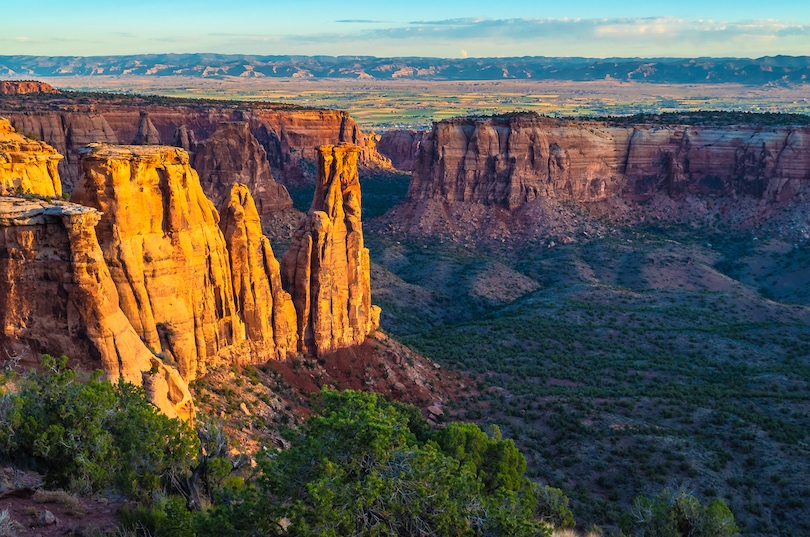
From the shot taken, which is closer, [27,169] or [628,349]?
[27,169]

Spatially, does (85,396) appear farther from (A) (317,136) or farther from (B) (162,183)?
(A) (317,136)

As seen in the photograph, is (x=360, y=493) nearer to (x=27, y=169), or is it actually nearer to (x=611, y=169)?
(x=27, y=169)

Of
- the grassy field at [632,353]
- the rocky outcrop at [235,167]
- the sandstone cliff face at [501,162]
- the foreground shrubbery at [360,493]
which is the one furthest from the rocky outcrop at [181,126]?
the foreground shrubbery at [360,493]

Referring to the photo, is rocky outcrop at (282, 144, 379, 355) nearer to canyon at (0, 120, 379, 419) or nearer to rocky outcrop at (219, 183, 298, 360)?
canyon at (0, 120, 379, 419)

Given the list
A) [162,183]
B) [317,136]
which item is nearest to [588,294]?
[162,183]

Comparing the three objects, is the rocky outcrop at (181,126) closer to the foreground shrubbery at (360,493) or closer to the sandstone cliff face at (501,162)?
the sandstone cliff face at (501,162)

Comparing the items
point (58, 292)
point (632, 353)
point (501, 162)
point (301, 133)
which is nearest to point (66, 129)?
point (301, 133)
